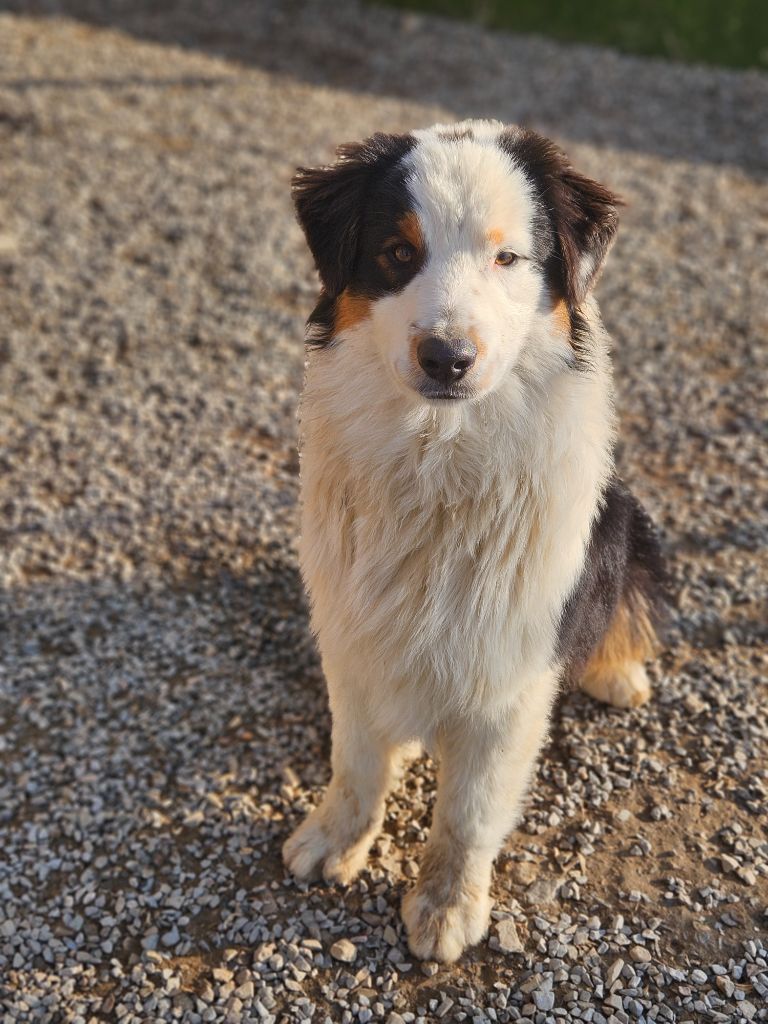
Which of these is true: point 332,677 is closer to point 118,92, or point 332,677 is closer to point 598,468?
point 598,468

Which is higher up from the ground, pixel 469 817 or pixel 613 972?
pixel 469 817

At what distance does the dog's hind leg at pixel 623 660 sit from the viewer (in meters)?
3.38

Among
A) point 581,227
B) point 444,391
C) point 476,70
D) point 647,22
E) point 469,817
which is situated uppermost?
point 647,22

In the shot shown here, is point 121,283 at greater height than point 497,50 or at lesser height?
lesser

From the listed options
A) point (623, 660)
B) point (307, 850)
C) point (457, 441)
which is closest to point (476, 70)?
point (623, 660)

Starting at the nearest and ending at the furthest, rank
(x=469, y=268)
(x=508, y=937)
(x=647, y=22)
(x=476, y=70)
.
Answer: (x=469, y=268) < (x=508, y=937) < (x=476, y=70) < (x=647, y=22)

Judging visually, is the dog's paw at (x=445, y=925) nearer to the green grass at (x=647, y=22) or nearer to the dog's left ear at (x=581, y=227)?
the dog's left ear at (x=581, y=227)

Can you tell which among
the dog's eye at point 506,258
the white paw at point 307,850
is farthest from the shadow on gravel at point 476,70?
the white paw at point 307,850

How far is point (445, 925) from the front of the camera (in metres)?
2.85

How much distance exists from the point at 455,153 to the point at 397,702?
1503 millimetres

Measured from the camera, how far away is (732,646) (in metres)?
3.90

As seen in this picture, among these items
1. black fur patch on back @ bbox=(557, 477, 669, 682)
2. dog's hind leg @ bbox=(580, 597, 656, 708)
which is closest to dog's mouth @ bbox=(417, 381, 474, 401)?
black fur patch on back @ bbox=(557, 477, 669, 682)

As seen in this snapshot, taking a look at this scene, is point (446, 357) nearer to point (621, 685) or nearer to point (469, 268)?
point (469, 268)

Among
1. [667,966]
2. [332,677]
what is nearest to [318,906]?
[332,677]
